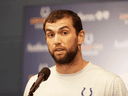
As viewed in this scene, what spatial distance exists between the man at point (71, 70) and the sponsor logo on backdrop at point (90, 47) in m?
0.74

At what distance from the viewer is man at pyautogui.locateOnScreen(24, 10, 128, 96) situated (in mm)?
1179

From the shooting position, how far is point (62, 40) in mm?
1231

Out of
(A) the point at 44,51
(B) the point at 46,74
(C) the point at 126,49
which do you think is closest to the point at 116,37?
(C) the point at 126,49

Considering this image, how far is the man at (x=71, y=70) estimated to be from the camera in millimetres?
1179

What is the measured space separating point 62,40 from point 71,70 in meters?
0.25

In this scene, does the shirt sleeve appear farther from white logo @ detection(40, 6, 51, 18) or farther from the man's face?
white logo @ detection(40, 6, 51, 18)

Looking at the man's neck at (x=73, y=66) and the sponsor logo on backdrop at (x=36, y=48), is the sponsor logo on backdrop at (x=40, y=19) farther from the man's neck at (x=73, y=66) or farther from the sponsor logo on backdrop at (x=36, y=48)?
the man's neck at (x=73, y=66)

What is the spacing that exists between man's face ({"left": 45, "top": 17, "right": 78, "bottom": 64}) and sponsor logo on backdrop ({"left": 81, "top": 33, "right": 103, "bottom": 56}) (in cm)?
82

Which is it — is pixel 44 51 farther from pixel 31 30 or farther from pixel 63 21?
pixel 63 21

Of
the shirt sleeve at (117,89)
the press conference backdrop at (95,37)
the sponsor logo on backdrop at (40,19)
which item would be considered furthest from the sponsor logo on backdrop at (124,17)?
the shirt sleeve at (117,89)

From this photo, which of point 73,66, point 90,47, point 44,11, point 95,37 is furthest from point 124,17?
point 73,66

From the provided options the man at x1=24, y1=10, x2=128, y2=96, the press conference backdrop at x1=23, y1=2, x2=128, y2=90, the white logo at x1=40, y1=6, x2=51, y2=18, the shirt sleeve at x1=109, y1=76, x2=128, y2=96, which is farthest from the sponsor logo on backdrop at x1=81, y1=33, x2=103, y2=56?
the shirt sleeve at x1=109, y1=76, x2=128, y2=96

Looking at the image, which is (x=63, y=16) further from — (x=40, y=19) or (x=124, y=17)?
(x=124, y=17)

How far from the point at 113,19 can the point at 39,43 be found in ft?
3.27
